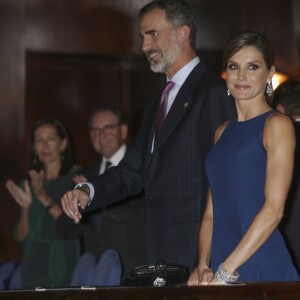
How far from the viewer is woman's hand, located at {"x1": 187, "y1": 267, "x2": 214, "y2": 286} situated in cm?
244

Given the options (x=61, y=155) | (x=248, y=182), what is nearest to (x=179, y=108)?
(x=248, y=182)

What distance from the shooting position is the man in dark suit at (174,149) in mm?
3129

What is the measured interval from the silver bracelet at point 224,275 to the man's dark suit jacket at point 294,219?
870 millimetres

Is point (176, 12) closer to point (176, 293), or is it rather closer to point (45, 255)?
point (176, 293)

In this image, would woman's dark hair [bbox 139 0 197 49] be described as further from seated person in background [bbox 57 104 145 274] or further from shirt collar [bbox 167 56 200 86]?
seated person in background [bbox 57 104 145 274]

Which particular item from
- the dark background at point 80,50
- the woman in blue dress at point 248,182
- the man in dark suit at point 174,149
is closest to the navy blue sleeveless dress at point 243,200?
the woman in blue dress at point 248,182

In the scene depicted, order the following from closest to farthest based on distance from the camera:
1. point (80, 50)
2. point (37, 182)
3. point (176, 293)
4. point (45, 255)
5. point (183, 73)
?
point (176, 293) < point (183, 73) < point (45, 255) < point (37, 182) < point (80, 50)

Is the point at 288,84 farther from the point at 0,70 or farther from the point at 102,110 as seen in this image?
the point at 0,70

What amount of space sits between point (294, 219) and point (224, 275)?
916 mm

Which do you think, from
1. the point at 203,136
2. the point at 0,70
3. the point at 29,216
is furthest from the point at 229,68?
the point at 0,70

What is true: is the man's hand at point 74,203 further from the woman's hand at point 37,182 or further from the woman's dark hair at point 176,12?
the woman's hand at point 37,182

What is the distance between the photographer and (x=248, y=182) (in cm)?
256

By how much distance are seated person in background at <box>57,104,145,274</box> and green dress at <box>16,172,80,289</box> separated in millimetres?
113

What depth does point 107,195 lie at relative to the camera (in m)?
3.26
